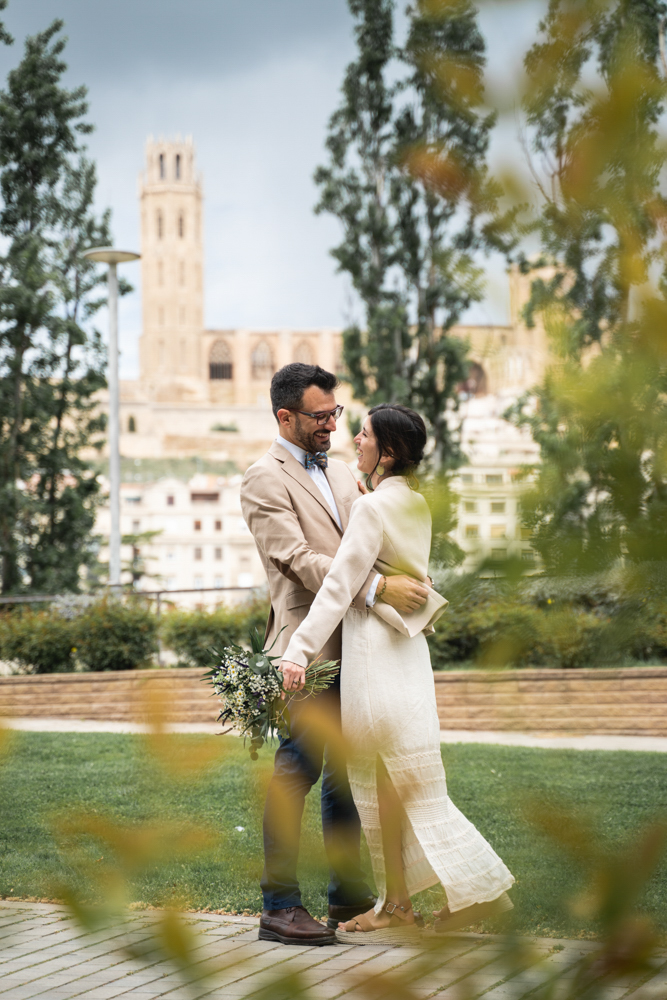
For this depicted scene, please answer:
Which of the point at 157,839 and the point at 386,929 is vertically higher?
the point at 157,839

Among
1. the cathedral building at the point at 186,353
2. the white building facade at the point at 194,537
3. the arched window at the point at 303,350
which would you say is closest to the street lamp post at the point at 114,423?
the white building facade at the point at 194,537

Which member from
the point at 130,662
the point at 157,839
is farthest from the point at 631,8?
the point at 130,662

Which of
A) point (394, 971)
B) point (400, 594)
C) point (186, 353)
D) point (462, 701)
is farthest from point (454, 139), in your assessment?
point (186, 353)

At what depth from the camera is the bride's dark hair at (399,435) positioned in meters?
3.32

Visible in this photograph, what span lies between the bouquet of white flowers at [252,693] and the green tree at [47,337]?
477 inches

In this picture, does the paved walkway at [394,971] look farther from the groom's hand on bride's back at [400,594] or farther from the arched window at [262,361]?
the arched window at [262,361]

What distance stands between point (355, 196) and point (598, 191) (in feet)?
57.9

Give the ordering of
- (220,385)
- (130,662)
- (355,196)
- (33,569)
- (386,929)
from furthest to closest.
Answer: (220,385) → (355,196) → (33,569) → (130,662) → (386,929)

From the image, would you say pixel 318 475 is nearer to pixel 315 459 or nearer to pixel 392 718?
pixel 315 459

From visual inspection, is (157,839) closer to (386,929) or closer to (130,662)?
(386,929)

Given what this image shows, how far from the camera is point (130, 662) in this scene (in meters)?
11.4

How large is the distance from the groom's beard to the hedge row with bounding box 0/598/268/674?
25.1ft

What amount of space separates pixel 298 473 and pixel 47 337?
1230cm

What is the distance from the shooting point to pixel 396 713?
3348 millimetres
